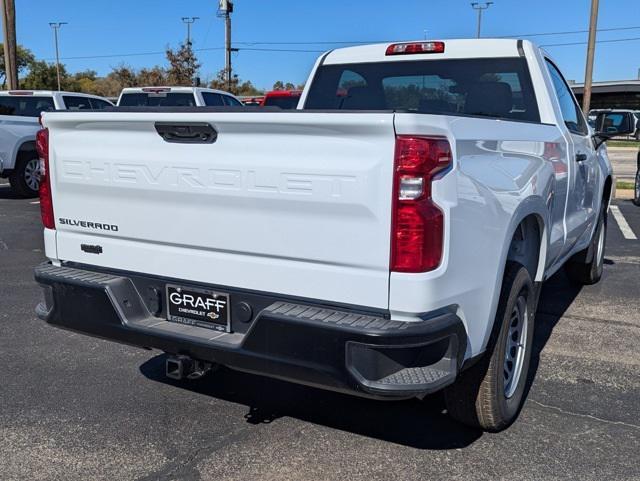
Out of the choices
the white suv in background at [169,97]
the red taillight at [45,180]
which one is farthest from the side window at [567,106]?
the white suv in background at [169,97]

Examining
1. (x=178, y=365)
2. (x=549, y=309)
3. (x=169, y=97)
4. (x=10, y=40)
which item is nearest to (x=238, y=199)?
(x=178, y=365)

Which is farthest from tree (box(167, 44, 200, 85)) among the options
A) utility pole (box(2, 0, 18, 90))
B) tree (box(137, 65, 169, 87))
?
utility pole (box(2, 0, 18, 90))

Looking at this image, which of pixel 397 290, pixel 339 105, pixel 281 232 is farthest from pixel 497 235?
pixel 339 105

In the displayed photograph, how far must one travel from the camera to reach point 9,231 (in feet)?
30.8

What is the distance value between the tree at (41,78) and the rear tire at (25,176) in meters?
68.9

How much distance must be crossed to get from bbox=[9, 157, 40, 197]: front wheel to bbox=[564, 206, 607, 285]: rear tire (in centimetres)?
994

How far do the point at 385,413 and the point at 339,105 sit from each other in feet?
8.39

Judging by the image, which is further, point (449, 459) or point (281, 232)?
point (449, 459)

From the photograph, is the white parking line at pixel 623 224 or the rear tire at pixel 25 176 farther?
the rear tire at pixel 25 176

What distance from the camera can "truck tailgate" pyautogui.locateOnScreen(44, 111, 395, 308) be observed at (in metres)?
2.64

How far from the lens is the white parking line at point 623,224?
963cm

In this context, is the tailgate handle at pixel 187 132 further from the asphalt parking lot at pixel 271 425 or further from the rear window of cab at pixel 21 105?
the rear window of cab at pixel 21 105

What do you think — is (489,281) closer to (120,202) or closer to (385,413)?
(385,413)

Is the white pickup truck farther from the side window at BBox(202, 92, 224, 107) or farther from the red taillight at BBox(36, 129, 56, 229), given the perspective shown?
the side window at BBox(202, 92, 224, 107)
